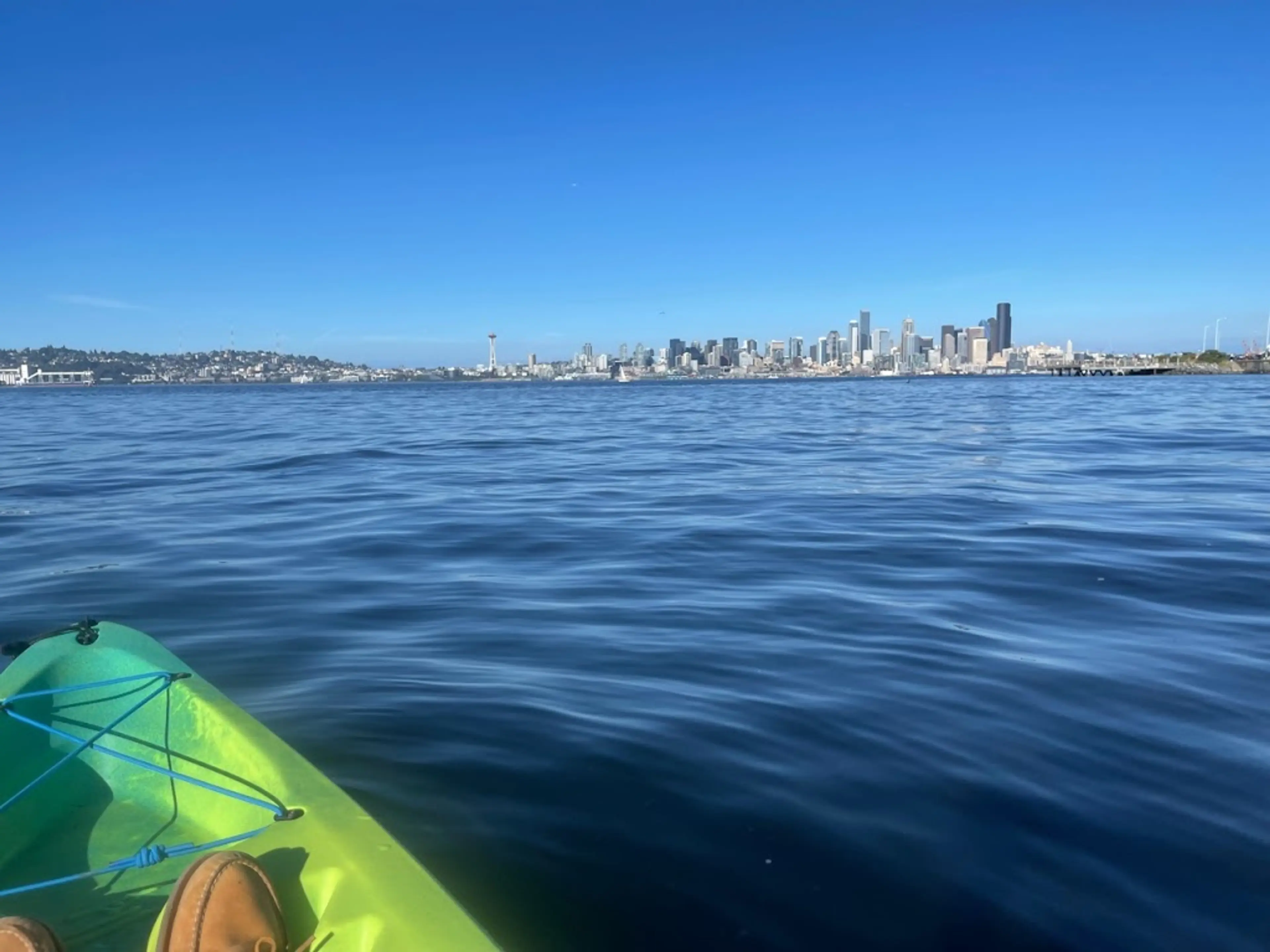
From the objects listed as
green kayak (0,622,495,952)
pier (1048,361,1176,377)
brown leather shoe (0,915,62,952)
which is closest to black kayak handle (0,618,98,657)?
green kayak (0,622,495,952)

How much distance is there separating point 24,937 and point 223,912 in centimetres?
52

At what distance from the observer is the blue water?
3.94 m

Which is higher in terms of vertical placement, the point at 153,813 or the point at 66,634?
the point at 66,634

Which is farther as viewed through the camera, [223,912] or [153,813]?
[153,813]

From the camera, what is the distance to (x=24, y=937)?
2.59 meters

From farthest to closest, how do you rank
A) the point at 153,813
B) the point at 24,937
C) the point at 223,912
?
1. the point at 153,813
2. the point at 223,912
3. the point at 24,937

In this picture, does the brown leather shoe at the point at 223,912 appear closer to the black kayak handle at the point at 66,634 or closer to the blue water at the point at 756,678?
the blue water at the point at 756,678

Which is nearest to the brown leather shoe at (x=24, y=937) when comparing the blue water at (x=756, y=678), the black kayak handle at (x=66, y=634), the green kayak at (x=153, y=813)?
the green kayak at (x=153, y=813)

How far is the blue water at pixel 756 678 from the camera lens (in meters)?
3.94

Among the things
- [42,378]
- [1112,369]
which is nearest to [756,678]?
[1112,369]

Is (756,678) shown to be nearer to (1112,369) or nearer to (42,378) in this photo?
(1112,369)

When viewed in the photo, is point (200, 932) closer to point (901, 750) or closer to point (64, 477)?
point (901, 750)

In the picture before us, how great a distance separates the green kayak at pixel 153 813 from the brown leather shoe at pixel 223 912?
0.11m

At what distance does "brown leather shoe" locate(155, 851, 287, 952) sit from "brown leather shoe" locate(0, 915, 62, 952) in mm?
298
